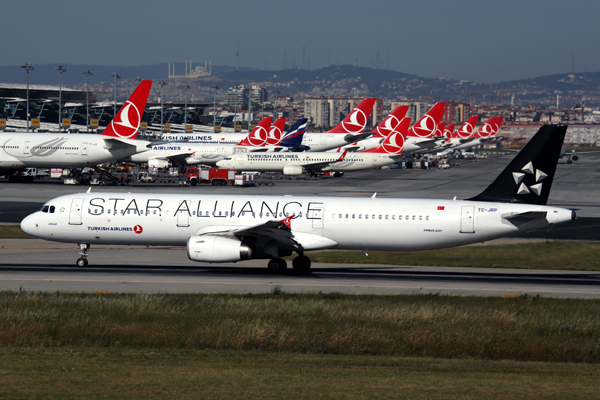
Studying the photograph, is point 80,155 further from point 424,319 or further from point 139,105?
point 424,319

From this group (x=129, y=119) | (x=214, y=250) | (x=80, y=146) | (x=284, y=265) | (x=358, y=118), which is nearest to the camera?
(x=214, y=250)

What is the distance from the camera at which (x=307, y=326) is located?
22.8 m

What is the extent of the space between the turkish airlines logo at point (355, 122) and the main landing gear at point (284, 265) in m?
99.6

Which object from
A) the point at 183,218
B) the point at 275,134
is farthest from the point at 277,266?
the point at 275,134

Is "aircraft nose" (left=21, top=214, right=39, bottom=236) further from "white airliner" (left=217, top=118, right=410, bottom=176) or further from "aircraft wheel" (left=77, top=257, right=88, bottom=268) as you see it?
"white airliner" (left=217, top=118, right=410, bottom=176)

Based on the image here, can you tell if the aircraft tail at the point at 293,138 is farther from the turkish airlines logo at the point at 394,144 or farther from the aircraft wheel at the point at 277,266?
the aircraft wheel at the point at 277,266

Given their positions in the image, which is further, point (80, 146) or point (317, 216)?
point (80, 146)

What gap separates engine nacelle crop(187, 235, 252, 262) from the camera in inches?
1328

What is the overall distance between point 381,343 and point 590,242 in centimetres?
3039

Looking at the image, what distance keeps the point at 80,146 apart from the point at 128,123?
6640 mm

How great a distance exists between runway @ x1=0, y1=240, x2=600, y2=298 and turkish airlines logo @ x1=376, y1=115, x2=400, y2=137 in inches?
3127

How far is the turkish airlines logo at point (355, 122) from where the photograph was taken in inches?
5285

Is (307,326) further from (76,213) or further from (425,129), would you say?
(425,129)

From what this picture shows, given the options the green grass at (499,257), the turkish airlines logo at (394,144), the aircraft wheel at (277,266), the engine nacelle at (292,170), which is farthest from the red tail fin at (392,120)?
the aircraft wheel at (277,266)
